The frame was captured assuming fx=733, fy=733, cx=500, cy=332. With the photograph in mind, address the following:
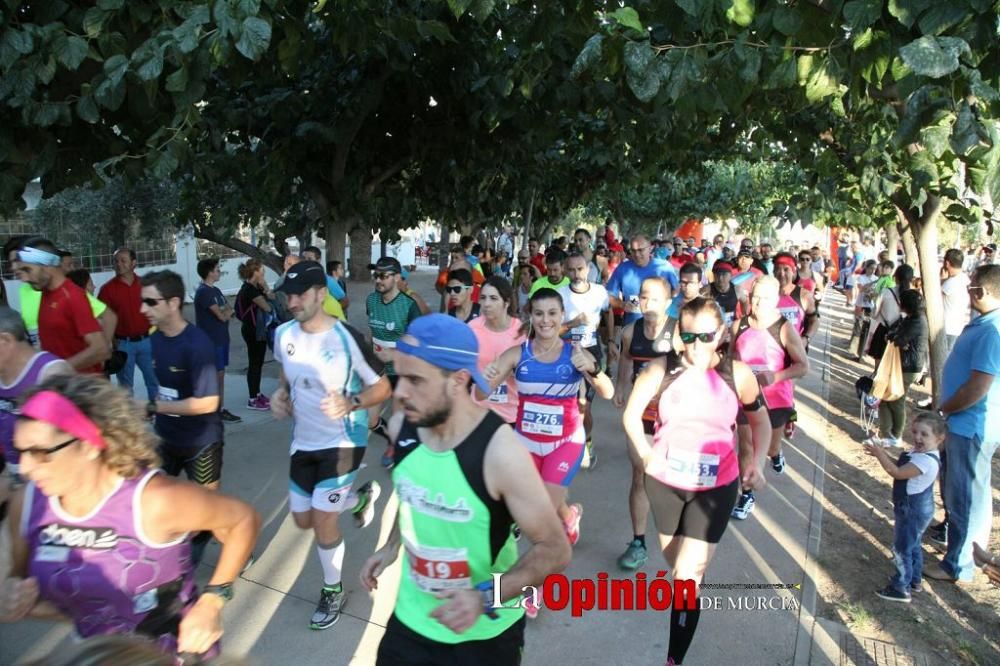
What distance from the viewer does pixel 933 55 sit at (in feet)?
8.57

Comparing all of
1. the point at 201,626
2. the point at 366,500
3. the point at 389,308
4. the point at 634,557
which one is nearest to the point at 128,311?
the point at 389,308

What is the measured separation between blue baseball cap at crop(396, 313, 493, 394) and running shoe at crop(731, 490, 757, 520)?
153 inches

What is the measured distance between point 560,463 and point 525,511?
2208 millimetres

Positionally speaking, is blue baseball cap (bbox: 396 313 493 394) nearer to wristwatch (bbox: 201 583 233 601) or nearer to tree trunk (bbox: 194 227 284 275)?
wristwatch (bbox: 201 583 233 601)

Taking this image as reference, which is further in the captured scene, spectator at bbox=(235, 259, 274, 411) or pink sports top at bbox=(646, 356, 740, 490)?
spectator at bbox=(235, 259, 274, 411)

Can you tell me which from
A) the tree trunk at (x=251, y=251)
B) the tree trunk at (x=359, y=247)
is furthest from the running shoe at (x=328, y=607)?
the tree trunk at (x=251, y=251)

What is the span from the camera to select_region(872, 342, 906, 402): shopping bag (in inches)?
276

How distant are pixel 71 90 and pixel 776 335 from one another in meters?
5.51

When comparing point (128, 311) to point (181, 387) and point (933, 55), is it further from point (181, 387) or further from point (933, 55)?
point (933, 55)

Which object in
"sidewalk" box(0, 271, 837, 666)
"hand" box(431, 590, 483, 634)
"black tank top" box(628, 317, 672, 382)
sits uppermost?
"black tank top" box(628, 317, 672, 382)

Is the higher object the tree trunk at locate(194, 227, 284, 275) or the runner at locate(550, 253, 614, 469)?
the tree trunk at locate(194, 227, 284, 275)

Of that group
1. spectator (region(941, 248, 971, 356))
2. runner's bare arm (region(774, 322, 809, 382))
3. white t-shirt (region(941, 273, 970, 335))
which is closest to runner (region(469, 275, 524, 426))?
runner's bare arm (region(774, 322, 809, 382))

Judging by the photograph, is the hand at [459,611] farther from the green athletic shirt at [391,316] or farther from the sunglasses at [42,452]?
the green athletic shirt at [391,316]

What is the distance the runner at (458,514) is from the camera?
223 centimetres
